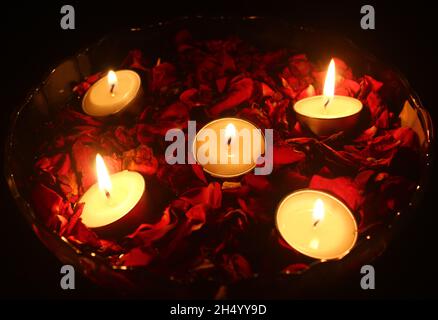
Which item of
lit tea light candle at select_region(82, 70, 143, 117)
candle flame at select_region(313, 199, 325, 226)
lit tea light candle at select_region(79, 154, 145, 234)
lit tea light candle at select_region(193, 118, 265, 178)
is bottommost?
candle flame at select_region(313, 199, 325, 226)

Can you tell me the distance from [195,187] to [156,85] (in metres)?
0.32

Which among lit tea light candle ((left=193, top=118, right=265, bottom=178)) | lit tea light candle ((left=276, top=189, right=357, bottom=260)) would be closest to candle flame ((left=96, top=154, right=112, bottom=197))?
lit tea light candle ((left=193, top=118, right=265, bottom=178))

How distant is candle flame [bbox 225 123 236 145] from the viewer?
2.45 ft

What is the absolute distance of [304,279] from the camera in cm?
56

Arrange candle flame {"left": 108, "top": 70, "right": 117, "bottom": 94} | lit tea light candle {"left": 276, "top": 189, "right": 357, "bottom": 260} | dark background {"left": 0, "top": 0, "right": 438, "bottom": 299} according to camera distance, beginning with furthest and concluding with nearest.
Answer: candle flame {"left": 108, "top": 70, "right": 117, "bottom": 94} → dark background {"left": 0, "top": 0, "right": 438, "bottom": 299} → lit tea light candle {"left": 276, "top": 189, "right": 357, "bottom": 260}

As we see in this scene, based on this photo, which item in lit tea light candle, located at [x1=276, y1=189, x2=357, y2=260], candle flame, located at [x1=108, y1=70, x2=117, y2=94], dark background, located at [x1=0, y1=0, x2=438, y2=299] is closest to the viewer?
lit tea light candle, located at [x1=276, y1=189, x2=357, y2=260]

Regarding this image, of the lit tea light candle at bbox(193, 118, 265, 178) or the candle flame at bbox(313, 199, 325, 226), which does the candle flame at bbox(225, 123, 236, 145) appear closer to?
the lit tea light candle at bbox(193, 118, 265, 178)

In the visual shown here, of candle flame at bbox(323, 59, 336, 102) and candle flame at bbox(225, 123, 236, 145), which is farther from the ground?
candle flame at bbox(323, 59, 336, 102)

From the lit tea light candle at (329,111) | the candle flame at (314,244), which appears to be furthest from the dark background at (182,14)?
the lit tea light candle at (329,111)

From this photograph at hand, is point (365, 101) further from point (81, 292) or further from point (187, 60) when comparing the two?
point (81, 292)

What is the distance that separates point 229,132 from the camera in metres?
0.75

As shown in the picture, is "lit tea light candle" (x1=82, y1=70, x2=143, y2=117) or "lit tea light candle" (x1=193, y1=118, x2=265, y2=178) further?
"lit tea light candle" (x1=82, y1=70, x2=143, y2=117)

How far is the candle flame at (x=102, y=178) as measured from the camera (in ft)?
2.28
